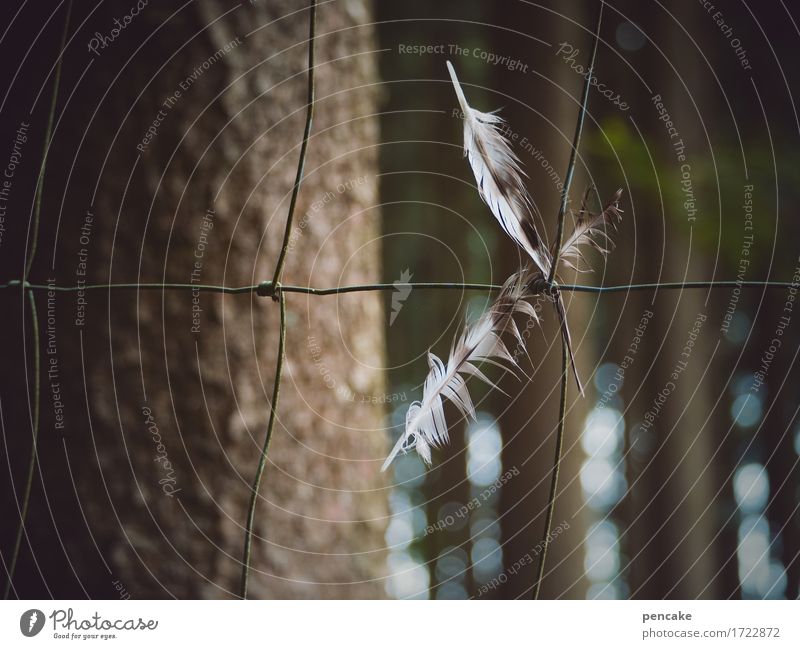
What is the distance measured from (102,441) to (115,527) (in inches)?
3.1

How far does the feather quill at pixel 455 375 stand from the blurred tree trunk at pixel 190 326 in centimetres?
20

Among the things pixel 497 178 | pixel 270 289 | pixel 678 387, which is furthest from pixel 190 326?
pixel 678 387

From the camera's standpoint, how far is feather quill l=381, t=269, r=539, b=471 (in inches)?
18.1

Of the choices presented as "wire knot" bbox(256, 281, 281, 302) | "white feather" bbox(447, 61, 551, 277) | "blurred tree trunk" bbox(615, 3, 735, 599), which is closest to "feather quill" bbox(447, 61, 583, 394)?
"white feather" bbox(447, 61, 551, 277)

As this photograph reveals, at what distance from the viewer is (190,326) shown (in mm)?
591

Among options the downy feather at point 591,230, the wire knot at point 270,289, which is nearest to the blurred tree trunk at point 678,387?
the downy feather at point 591,230

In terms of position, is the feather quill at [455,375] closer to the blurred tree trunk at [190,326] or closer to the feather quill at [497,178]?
the feather quill at [497,178]

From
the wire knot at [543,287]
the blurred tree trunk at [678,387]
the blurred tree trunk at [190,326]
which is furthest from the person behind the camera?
the blurred tree trunk at [678,387]

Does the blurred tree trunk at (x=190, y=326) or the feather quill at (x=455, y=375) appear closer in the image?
the feather quill at (x=455, y=375)

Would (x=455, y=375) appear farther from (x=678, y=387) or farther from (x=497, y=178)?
(x=678, y=387)

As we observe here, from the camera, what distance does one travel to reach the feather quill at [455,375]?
46 centimetres

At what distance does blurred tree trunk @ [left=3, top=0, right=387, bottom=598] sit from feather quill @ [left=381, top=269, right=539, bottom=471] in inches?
7.7
